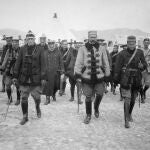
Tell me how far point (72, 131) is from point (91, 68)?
1.73 m

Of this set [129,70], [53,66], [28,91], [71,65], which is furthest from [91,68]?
[71,65]

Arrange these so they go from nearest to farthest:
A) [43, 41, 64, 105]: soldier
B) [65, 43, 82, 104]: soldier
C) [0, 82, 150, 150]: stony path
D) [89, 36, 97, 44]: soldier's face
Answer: [0, 82, 150, 150]: stony path < [89, 36, 97, 44]: soldier's face < [43, 41, 64, 105]: soldier < [65, 43, 82, 104]: soldier

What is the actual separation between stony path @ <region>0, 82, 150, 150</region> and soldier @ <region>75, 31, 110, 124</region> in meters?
0.68

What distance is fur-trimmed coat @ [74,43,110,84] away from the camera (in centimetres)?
805

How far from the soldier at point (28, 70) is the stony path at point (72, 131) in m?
0.70

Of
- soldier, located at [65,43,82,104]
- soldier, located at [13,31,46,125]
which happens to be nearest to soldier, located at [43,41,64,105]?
soldier, located at [65,43,82,104]

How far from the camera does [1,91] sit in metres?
13.6

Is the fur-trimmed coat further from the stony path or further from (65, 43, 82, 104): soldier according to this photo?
(65, 43, 82, 104): soldier

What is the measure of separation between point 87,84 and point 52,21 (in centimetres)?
5969

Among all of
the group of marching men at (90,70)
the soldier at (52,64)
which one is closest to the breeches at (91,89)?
the group of marching men at (90,70)

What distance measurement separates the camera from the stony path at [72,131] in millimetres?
6160

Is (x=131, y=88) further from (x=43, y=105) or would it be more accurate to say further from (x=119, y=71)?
(x=43, y=105)

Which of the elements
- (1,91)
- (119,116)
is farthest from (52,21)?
(119,116)

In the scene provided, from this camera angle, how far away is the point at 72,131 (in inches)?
283
